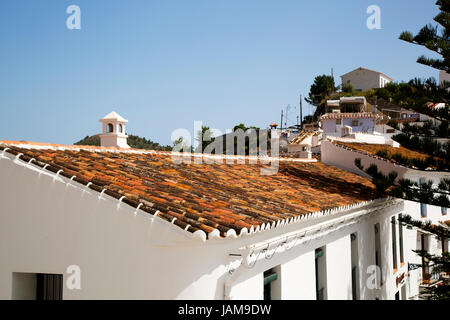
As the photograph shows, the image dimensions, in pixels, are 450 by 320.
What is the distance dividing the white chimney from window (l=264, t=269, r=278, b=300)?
213 inches

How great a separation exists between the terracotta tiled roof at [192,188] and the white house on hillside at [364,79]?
55.6 metres

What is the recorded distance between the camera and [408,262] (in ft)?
49.2

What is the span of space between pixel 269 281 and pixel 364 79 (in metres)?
61.7

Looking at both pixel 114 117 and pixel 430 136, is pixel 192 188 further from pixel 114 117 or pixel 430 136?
pixel 430 136

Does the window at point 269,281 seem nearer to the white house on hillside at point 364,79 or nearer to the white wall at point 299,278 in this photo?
the white wall at point 299,278

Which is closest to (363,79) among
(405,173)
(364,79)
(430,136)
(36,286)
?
(364,79)

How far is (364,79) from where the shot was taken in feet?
205

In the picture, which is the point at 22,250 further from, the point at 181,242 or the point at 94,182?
the point at 181,242

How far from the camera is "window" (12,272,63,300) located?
545cm

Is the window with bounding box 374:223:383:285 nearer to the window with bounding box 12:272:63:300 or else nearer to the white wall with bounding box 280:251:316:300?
the white wall with bounding box 280:251:316:300

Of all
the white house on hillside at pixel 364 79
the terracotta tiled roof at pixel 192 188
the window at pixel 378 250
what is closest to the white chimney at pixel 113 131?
the terracotta tiled roof at pixel 192 188

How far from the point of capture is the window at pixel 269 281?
6.34 meters

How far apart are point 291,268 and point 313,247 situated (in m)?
0.94

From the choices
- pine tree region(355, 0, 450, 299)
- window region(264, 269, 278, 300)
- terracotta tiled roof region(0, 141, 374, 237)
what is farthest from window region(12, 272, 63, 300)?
pine tree region(355, 0, 450, 299)
